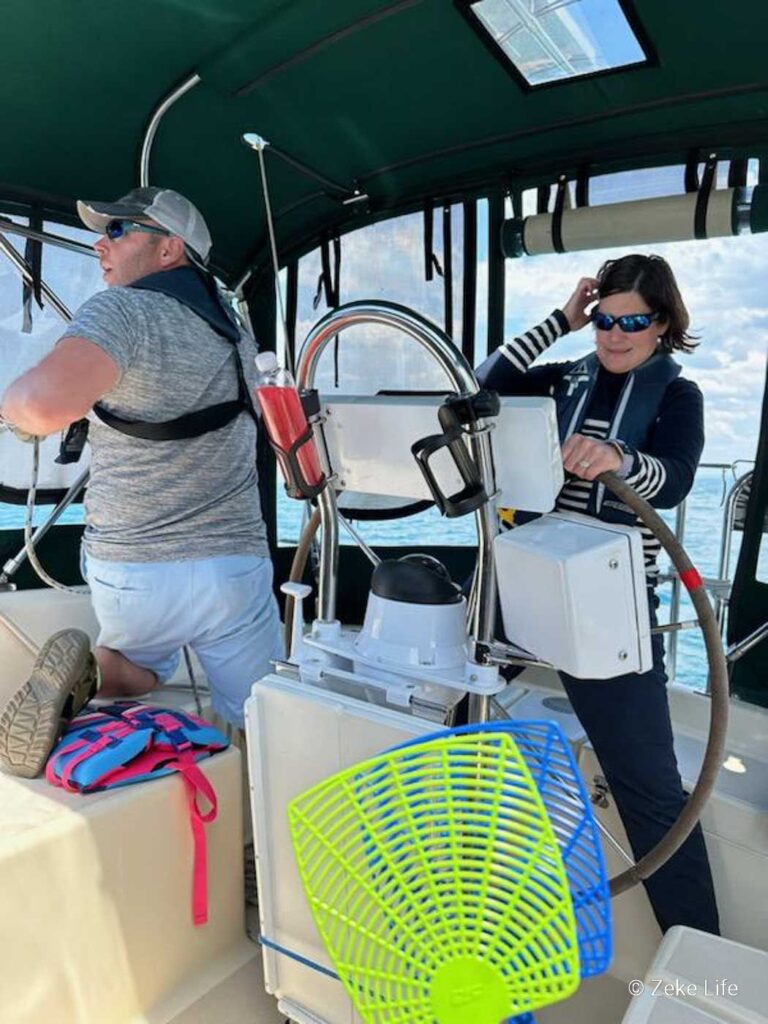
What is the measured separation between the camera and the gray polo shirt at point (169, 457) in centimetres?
160

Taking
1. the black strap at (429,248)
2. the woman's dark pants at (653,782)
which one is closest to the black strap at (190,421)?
the woman's dark pants at (653,782)

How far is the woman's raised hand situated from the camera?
1666 millimetres

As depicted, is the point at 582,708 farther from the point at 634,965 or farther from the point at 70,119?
the point at 70,119

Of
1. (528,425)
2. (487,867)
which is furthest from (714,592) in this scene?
(487,867)

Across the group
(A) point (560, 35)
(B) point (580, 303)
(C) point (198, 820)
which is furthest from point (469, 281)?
(C) point (198, 820)

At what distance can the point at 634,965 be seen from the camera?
159 cm

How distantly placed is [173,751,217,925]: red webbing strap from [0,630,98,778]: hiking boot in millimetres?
243

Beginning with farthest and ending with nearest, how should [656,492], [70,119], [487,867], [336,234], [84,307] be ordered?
[336,234]
[70,119]
[84,307]
[656,492]
[487,867]

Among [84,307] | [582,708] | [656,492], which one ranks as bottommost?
[582,708]

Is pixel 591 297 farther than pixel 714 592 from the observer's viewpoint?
No

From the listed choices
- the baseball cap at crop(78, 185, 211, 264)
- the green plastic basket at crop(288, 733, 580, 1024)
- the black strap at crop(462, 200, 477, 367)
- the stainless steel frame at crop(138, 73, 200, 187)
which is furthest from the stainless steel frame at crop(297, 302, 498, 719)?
the black strap at crop(462, 200, 477, 367)

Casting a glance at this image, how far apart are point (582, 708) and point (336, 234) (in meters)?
2.43

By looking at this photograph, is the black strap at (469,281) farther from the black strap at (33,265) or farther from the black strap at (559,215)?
the black strap at (33,265)

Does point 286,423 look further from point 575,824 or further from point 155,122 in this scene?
point 155,122
